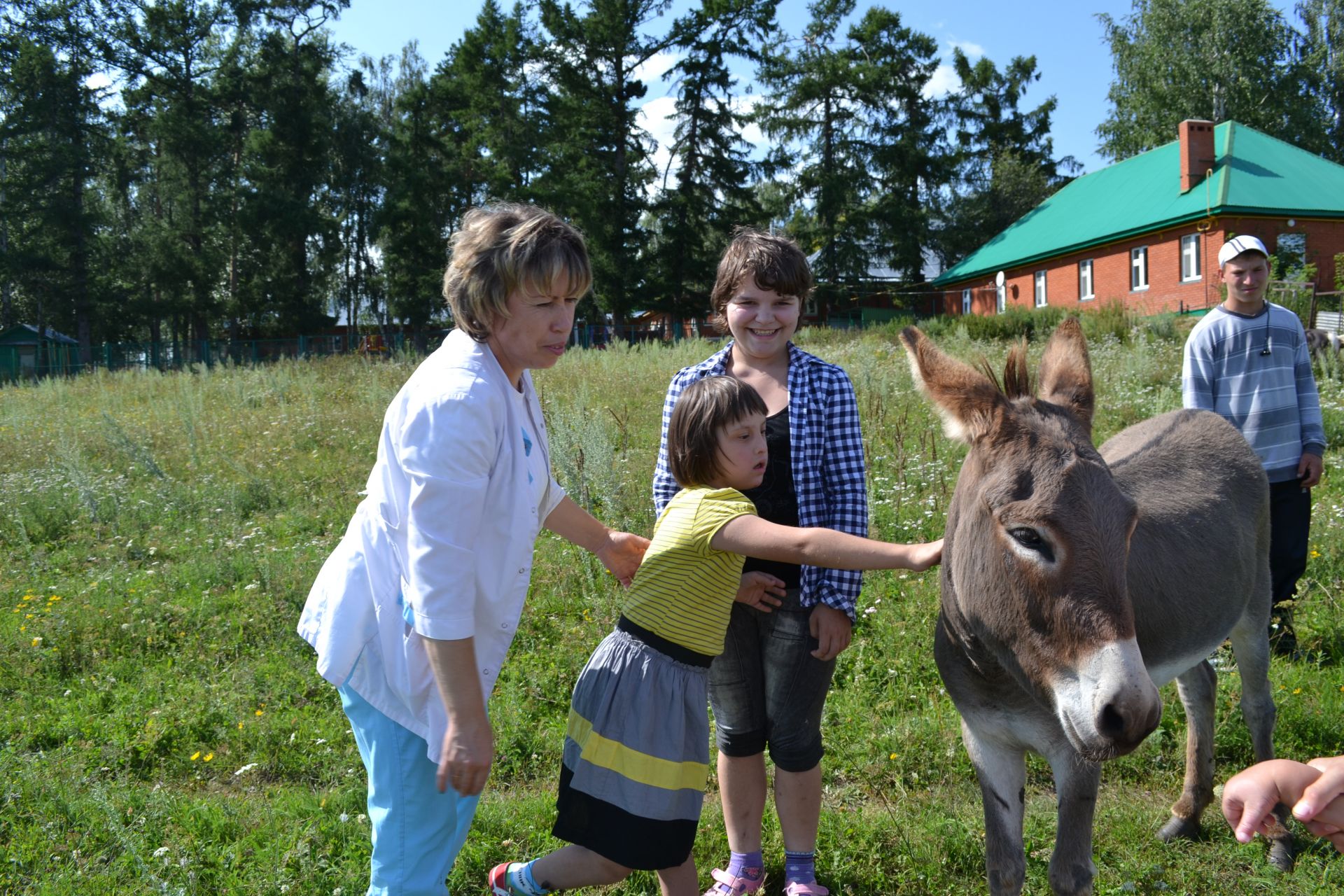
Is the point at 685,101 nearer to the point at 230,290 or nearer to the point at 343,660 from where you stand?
the point at 230,290

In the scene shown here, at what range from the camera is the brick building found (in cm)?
2695

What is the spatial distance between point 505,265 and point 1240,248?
4339 mm

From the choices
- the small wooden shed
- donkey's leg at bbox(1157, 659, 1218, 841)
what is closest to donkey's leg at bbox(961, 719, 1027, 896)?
donkey's leg at bbox(1157, 659, 1218, 841)

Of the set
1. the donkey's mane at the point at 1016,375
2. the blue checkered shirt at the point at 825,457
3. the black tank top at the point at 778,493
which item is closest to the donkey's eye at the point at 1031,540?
the donkey's mane at the point at 1016,375

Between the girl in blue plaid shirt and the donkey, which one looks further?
the girl in blue plaid shirt

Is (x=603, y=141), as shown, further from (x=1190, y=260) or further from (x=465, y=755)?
(x=465, y=755)

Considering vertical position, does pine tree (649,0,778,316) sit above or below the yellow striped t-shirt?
above

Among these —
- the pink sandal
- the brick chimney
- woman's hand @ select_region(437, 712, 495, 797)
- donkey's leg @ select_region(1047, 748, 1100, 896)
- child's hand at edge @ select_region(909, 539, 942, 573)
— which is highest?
the brick chimney

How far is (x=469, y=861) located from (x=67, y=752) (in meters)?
2.44

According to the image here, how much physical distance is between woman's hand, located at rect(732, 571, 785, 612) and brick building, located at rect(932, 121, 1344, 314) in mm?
21565

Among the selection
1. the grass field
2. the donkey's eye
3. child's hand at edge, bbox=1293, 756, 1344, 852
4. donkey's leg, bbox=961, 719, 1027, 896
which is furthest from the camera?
the grass field

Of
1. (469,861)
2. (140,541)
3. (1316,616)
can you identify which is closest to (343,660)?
(469,861)

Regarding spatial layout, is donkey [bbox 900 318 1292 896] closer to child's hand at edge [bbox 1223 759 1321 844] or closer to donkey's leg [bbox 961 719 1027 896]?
donkey's leg [bbox 961 719 1027 896]

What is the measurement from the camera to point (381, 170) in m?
40.2
